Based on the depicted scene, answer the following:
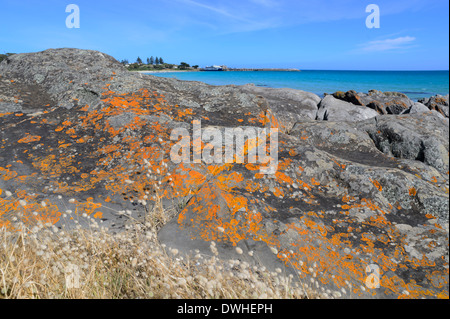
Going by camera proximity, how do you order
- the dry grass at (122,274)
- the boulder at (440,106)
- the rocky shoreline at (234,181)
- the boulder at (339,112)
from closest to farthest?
the dry grass at (122,274), the rocky shoreline at (234,181), the boulder at (339,112), the boulder at (440,106)

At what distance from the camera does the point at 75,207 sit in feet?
13.9

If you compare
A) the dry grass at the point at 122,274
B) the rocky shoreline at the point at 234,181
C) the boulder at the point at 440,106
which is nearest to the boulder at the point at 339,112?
the rocky shoreline at the point at 234,181

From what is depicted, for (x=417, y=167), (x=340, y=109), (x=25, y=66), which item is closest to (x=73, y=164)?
(x=25, y=66)

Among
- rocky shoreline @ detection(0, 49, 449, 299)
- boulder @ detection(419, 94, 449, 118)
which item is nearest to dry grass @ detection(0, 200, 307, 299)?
rocky shoreline @ detection(0, 49, 449, 299)

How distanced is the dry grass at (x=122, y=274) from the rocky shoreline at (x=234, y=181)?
0.87 ft

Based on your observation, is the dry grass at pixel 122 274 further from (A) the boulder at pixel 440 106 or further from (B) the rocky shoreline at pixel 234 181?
(A) the boulder at pixel 440 106

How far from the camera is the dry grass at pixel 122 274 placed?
9.10ft

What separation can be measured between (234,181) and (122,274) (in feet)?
6.39

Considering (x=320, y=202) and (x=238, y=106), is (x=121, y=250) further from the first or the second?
(x=238, y=106)

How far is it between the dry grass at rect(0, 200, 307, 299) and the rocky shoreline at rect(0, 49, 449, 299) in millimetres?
266

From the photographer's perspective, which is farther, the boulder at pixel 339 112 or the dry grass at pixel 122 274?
the boulder at pixel 339 112

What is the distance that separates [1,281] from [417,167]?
21.2 feet

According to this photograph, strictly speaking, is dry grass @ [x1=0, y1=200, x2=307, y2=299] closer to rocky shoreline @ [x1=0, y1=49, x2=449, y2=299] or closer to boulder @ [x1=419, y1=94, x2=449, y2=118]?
rocky shoreline @ [x1=0, y1=49, x2=449, y2=299]

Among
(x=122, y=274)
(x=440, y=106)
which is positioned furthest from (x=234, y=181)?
(x=440, y=106)
